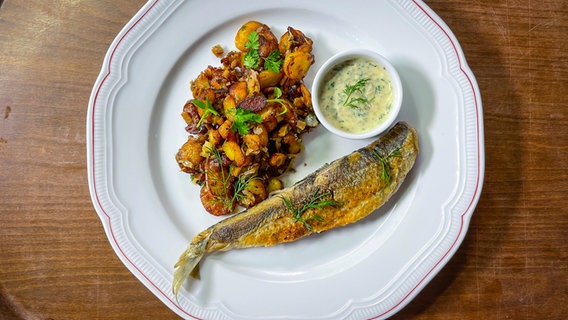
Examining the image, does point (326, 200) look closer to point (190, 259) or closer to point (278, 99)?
point (278, 99)

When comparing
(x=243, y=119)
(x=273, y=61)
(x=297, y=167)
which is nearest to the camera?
(x=243, y=119)

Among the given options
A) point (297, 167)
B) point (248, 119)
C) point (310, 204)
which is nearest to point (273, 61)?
point (248, 119)

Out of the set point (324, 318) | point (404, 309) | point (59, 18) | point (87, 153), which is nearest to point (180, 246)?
point (87, 153)

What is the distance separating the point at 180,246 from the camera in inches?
90.6

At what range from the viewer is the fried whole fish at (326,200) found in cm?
208

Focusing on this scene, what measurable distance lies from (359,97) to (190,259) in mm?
1110

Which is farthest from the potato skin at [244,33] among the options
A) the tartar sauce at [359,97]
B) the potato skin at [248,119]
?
the tartar sauce at [359,97]

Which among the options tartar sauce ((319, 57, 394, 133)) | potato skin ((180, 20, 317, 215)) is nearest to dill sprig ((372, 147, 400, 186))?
tartar sauce ((319, 57, 394, 133))

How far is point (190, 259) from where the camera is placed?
214cm

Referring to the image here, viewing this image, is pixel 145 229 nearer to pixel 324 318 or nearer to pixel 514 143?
pixel 324 318

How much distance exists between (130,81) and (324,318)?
5.03ft

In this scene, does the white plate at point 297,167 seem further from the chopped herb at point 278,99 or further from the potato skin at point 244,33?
the chopped herb at point 278,99

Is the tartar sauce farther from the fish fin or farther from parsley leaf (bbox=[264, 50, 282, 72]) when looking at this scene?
the fish fin

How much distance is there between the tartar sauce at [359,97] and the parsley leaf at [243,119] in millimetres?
324
